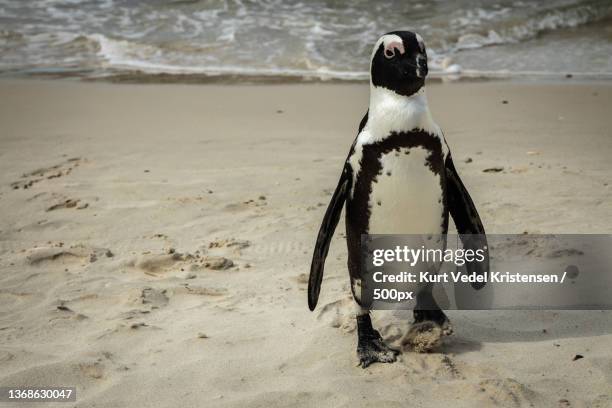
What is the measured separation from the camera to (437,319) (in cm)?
310

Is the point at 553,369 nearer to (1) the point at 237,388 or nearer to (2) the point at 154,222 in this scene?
(1) the point at 237,388

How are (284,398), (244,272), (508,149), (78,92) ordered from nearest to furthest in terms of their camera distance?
(284,398) < (244,272) < (508,149) < (78,92)

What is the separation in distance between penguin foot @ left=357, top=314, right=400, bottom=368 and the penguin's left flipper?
0.48 metres

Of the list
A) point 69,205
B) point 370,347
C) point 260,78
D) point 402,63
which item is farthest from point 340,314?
point 260,78

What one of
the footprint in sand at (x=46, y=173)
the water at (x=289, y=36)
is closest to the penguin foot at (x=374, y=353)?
the footprint in sand at (x=46, y=173)

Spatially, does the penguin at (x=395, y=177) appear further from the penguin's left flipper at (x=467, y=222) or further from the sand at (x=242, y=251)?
the sand at (x=242, y=251)

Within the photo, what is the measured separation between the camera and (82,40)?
12086 mm

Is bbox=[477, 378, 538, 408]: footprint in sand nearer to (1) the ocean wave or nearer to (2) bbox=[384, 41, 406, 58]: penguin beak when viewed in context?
(2) bbox=[384, 41, 406, 58]: penguin beak

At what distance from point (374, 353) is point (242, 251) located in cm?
139

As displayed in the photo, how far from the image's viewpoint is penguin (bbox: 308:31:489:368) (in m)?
2.78

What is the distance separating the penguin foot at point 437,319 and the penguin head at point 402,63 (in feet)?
2.93

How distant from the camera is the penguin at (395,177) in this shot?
2.78m

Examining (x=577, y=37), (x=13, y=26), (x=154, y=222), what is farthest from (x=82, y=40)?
(x=154, y=222)

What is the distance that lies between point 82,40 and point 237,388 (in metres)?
10.3
